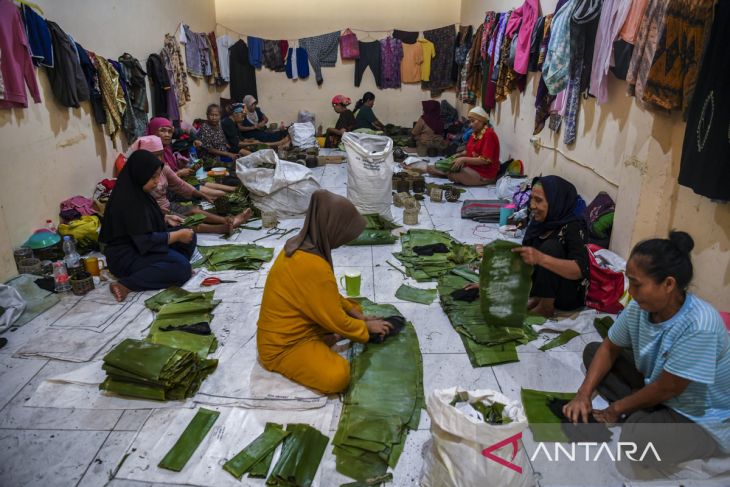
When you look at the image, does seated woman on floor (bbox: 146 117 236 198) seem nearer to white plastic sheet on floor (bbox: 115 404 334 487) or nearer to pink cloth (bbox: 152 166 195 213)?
pink cloth (bbox: 152 166 195 213)

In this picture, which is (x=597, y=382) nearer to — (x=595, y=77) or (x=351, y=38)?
(x=595, y=77)

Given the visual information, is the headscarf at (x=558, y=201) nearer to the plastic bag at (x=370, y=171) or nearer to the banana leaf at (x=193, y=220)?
the plastic bag at (x=370, y=171)

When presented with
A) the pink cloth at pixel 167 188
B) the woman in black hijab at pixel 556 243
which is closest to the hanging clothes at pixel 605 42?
the woman in black hijab at pixel 556 243

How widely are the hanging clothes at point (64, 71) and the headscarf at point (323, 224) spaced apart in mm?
3490

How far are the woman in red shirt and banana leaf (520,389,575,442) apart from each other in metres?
4.28

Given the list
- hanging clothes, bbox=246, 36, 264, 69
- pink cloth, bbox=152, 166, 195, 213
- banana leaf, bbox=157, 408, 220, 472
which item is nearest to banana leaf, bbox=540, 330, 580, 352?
banana leaf, bbox=157, 408, 220, 472

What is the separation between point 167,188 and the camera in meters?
4.94

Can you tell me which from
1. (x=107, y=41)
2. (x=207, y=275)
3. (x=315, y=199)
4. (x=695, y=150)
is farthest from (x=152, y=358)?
(x=107, y=41)

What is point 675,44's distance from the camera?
9.45ft

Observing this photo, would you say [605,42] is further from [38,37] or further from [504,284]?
[38,37]

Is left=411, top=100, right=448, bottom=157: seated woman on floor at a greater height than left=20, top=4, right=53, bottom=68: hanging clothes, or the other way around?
left=20, top=4, right=53, bottom=68: hanging clothes

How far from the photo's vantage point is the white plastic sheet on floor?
199cm

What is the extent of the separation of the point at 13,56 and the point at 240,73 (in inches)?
262

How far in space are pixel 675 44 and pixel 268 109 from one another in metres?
8.78
